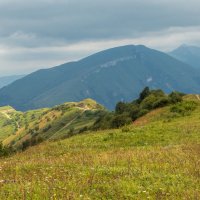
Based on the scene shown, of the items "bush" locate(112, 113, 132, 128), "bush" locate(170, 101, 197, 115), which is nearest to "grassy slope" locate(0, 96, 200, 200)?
"bush" locate(170, 101, 197, 115)

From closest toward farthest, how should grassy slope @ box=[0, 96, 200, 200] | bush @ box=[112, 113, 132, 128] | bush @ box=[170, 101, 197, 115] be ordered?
grassy slope @ box=[0, 96, 200, 200]
bush @ box=[170, 101, 197, 115]
bush @ box=[112, 113, 132, 128]

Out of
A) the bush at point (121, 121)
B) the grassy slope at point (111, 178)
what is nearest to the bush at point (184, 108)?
the bush at point (121, 121)

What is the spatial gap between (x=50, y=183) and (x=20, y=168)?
162 inches

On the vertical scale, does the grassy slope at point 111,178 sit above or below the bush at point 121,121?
above

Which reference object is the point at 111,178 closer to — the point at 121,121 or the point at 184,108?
the point at 184,108

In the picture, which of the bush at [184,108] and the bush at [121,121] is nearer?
the bush at [184,108]

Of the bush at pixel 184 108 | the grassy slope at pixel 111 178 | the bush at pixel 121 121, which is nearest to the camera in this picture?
the grassy slope at pixel 111 178

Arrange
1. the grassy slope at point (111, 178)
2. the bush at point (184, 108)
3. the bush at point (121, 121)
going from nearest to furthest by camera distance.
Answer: the grassy slope at point (111, 178)
the bush at point (184, 108)
the bush at point (121, 121)

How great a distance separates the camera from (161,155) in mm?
18688

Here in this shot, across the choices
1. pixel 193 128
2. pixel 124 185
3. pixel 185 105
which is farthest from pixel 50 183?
pixel 185 105

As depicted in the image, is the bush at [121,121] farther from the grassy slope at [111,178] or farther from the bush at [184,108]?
the grassy slope at [111,178]

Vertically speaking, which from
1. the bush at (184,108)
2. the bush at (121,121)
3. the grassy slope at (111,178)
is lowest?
the bush at (121,121)

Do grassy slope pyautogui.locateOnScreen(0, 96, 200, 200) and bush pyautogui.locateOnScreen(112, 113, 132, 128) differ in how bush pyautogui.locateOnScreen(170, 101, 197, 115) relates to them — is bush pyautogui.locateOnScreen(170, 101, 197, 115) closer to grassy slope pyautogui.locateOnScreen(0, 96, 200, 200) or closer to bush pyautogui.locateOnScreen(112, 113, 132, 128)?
bush pyautogui.locateOnScreen(112, 113, 132, 128)

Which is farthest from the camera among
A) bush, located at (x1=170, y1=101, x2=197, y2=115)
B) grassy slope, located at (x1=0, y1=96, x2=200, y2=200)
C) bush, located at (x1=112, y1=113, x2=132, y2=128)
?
bush, located at (x1=112, y1=113, x2=132, y2=128)
